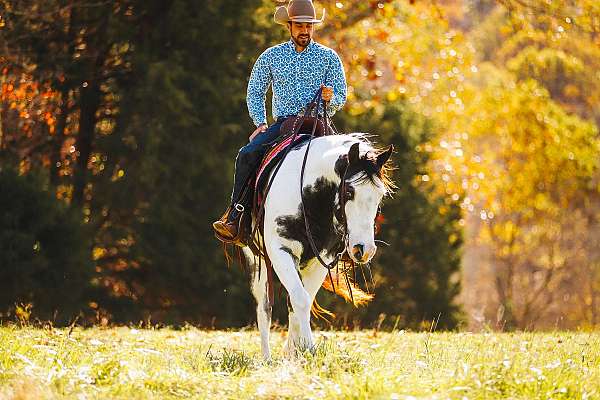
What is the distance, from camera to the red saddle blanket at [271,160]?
28.7 feet

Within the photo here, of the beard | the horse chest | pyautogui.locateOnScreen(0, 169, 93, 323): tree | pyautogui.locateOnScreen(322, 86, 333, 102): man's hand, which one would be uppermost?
the beard

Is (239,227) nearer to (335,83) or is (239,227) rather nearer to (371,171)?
(335,83)

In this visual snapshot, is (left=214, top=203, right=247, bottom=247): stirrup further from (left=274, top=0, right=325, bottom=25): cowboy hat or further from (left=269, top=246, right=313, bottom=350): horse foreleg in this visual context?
(left=274, top=0, right=325, bottom=25): cowboy hat

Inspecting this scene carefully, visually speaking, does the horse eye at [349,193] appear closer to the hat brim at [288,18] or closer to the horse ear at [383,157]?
the horse ear at [383,157]

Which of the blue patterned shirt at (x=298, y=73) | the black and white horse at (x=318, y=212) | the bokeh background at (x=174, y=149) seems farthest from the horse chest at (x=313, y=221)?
the bokeh background at (x=174, y=149)

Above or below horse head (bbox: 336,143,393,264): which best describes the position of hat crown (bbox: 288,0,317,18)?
above

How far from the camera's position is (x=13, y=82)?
17172 millimetres

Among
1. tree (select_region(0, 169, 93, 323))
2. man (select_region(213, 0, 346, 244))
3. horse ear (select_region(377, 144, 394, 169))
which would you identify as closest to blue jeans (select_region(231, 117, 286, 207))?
man (select_region(213, 0, 346, 244))

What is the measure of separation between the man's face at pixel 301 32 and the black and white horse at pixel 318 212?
97cm

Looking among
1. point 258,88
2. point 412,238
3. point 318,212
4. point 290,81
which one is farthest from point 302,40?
point 412,238

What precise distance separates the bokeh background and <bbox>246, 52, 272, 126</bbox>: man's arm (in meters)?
2.97

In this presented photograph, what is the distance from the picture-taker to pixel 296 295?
8.05 metres

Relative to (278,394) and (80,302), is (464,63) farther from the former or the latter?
(278,394)

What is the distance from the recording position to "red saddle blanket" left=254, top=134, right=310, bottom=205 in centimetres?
873
